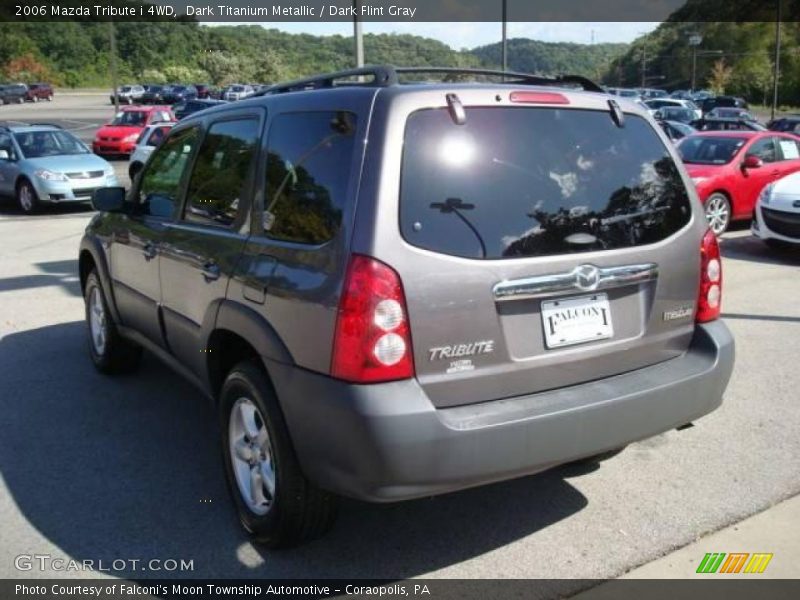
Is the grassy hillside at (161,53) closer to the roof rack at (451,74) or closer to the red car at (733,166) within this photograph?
the red car at (733,166)

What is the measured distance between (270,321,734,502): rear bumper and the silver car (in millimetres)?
12491

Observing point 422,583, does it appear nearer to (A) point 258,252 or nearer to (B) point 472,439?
(B) point 472,439

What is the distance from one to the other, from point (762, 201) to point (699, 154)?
2527 mm

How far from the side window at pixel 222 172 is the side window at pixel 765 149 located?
1065 centimetres

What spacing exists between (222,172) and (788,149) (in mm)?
11870

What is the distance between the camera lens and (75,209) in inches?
608

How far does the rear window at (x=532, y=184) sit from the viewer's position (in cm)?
273

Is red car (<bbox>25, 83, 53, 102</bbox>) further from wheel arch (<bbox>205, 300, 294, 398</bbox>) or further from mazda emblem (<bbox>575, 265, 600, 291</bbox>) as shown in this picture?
mazda emblem (<bbox>575, 265, 600, 291</bbox>)

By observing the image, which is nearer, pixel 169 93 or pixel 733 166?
pixel 733 166

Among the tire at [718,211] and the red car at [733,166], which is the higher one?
the red car at [733,166]

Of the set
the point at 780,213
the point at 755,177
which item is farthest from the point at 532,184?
the point at 755,177

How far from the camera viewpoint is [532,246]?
286cm

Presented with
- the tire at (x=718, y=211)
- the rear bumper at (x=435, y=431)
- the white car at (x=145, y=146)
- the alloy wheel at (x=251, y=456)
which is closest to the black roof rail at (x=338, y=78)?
the rear bumper at (x=435, y=431)

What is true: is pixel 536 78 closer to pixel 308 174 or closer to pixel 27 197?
pixel 308 174
